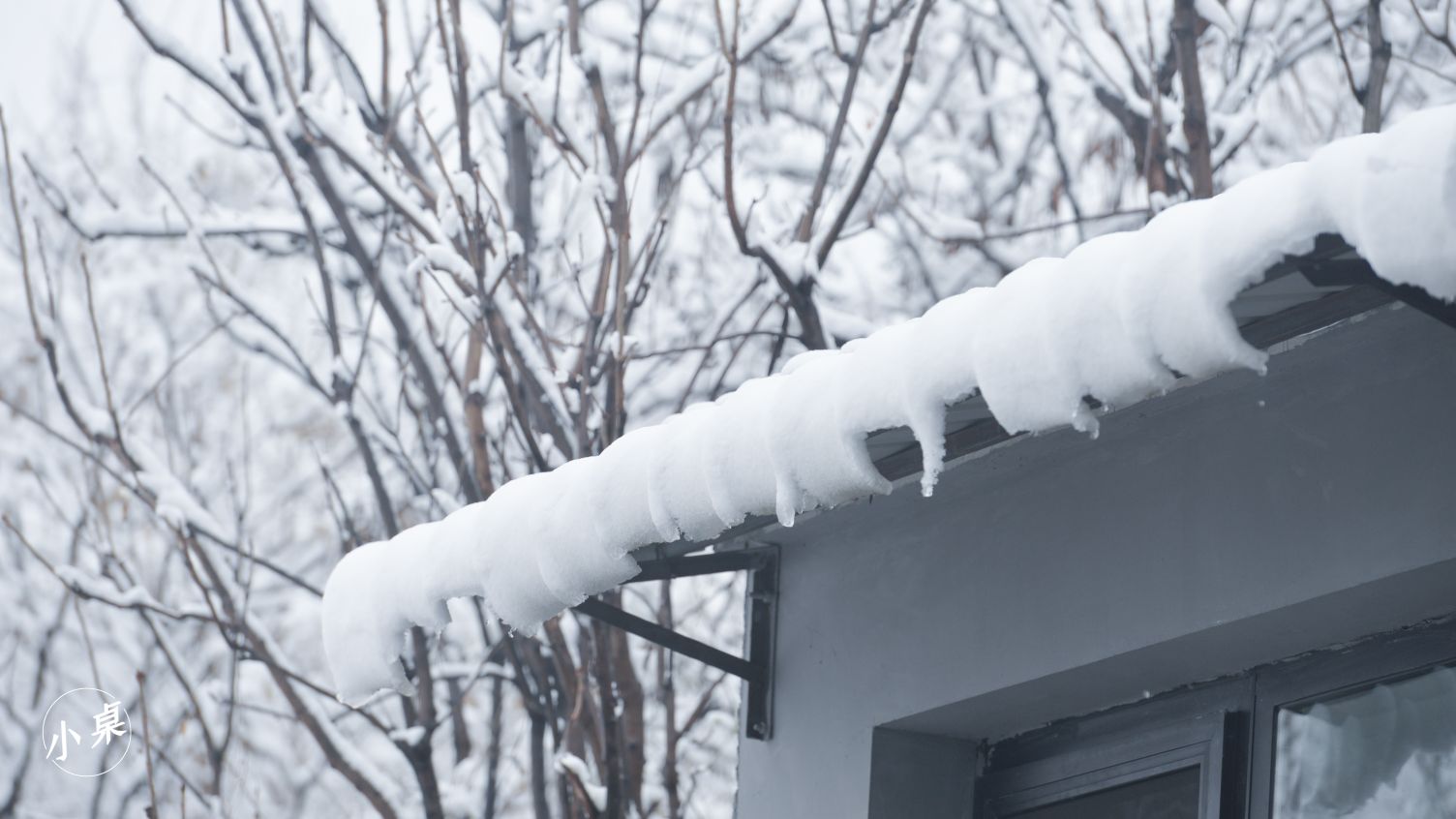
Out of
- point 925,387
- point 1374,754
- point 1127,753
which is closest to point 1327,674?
point 1374,754

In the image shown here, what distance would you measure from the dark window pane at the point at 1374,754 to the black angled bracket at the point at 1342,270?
98cm

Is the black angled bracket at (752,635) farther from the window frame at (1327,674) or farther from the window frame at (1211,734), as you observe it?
the window frame at (1327,674)

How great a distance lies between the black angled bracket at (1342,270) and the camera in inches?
67.7

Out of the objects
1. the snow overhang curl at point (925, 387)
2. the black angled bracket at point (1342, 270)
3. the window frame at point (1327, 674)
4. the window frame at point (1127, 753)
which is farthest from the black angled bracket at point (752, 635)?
the black angled bracket at point (1342, 270)

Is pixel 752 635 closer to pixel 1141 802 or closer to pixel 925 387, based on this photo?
pixel 1141 802

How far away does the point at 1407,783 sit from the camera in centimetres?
262

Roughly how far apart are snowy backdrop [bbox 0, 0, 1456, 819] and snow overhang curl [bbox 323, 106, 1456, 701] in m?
0.25

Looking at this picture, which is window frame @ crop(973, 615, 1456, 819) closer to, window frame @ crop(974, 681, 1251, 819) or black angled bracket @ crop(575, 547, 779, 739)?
window frame @ crop(974, 681, 1251, 819)

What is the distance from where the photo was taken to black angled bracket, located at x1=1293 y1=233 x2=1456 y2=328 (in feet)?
5.65

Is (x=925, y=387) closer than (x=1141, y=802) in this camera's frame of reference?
Yes

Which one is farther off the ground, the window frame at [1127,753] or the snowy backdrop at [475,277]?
the snowy backdrop at [475,277]

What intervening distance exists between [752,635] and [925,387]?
1.67 metres

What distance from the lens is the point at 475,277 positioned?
5.32 m

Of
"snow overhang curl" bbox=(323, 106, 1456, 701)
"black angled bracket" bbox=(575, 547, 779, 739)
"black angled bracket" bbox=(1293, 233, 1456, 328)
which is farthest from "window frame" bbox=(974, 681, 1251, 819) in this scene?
"black angled bracket" bbox=(1293, 233, 1456, 328)
